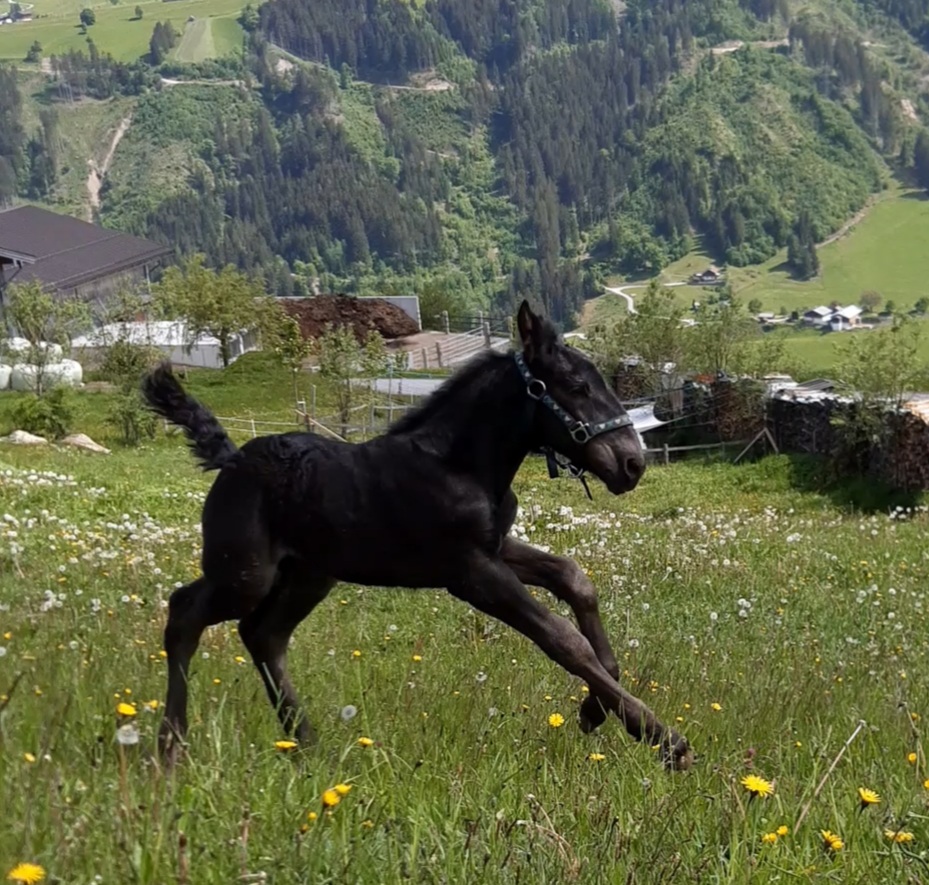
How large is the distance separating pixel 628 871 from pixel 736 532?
1495cm

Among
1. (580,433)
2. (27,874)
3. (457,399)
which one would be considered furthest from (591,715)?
(27,874)

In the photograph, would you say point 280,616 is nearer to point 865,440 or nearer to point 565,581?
point 565,581

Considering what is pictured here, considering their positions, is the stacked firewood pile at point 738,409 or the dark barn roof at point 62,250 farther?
the dark barn roof at point 62,250

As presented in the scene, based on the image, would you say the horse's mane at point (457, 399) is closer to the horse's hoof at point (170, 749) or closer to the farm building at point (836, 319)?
the horse's hoof at point (170, 749)

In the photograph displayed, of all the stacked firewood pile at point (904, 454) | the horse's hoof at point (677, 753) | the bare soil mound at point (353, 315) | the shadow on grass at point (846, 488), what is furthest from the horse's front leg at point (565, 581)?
the bare soil mound at point (353, 315)

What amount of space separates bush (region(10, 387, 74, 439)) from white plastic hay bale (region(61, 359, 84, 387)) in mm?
14653

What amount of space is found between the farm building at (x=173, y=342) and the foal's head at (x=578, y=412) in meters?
50.6

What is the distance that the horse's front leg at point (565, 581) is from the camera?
578 cm

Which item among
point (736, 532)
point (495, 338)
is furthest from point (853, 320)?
point (736, 532)

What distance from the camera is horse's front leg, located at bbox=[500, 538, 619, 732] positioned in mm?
5777

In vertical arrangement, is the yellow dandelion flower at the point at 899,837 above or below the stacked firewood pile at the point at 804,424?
above

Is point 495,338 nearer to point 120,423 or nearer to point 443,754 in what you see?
point 120,423

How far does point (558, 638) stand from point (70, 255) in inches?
3701

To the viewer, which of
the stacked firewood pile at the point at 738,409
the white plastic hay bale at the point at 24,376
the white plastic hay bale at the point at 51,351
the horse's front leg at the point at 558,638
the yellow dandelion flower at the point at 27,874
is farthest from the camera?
the white plastic hay bale at the point at 24,376
